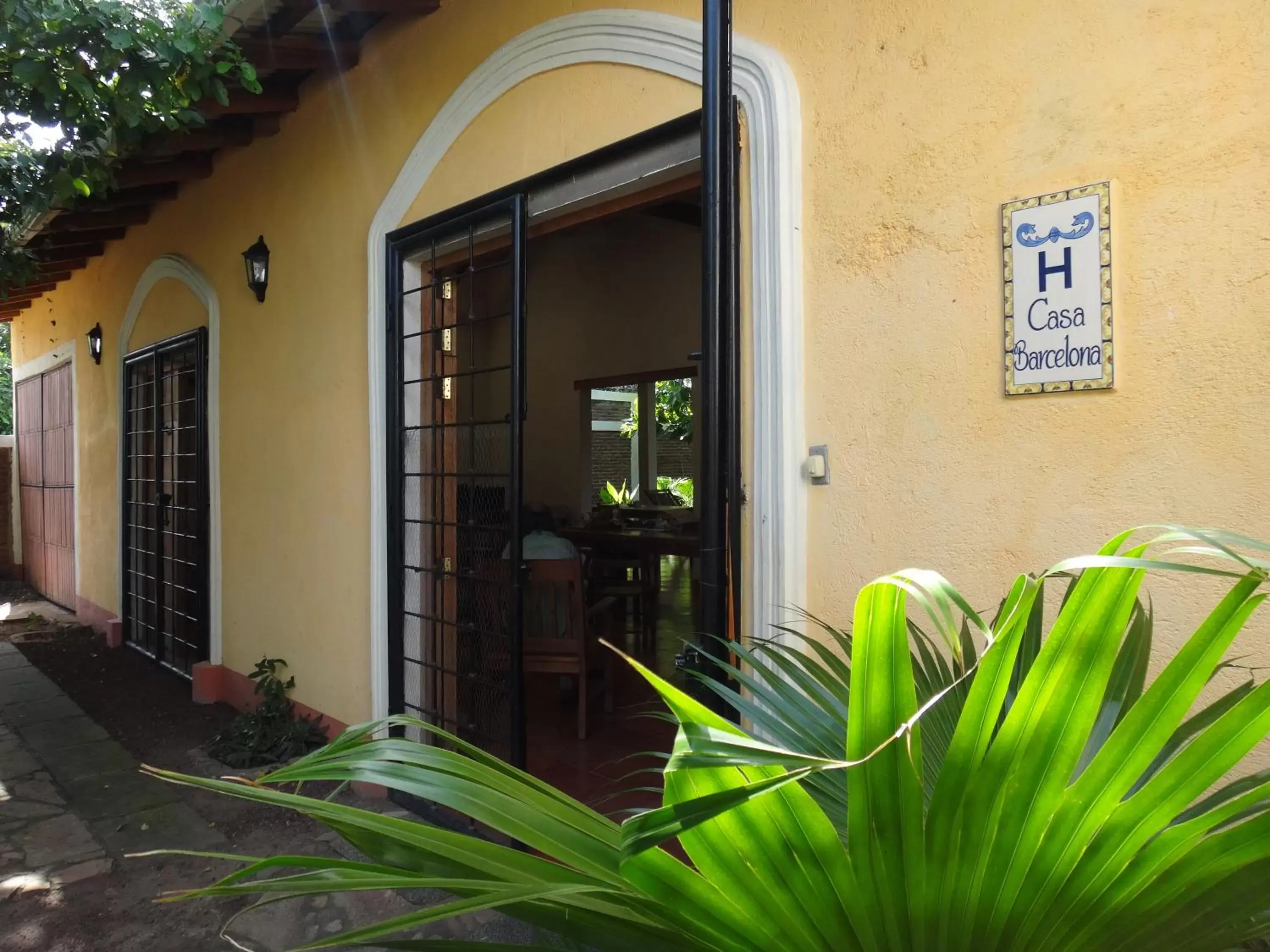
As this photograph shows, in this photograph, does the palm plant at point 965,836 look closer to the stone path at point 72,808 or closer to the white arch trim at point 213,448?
the stone path at point 72,808

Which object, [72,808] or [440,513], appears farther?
[72,808]

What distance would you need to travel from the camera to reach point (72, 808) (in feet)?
13.5

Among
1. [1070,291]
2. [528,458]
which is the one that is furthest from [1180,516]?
[528,458]

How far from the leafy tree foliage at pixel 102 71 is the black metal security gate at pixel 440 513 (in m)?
1.03

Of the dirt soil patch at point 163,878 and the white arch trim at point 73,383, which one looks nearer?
the dirt soil patch at point 163,878

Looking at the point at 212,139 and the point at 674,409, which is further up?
the point at 212,139

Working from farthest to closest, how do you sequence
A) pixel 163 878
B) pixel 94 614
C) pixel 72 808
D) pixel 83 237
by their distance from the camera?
1. pixel 94 614
2. pixel 83 237
3. pixel 72 808
4. pixel 163 878

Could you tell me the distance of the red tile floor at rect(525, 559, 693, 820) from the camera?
385cm

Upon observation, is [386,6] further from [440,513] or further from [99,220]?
[99,220]

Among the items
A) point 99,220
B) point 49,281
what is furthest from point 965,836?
point 49,281

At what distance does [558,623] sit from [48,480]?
8.39 m

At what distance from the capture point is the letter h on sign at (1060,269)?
190cm

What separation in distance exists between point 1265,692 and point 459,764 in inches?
29.3

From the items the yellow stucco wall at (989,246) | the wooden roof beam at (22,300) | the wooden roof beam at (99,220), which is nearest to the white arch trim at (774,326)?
the yellow stucco wall at (989,246)
